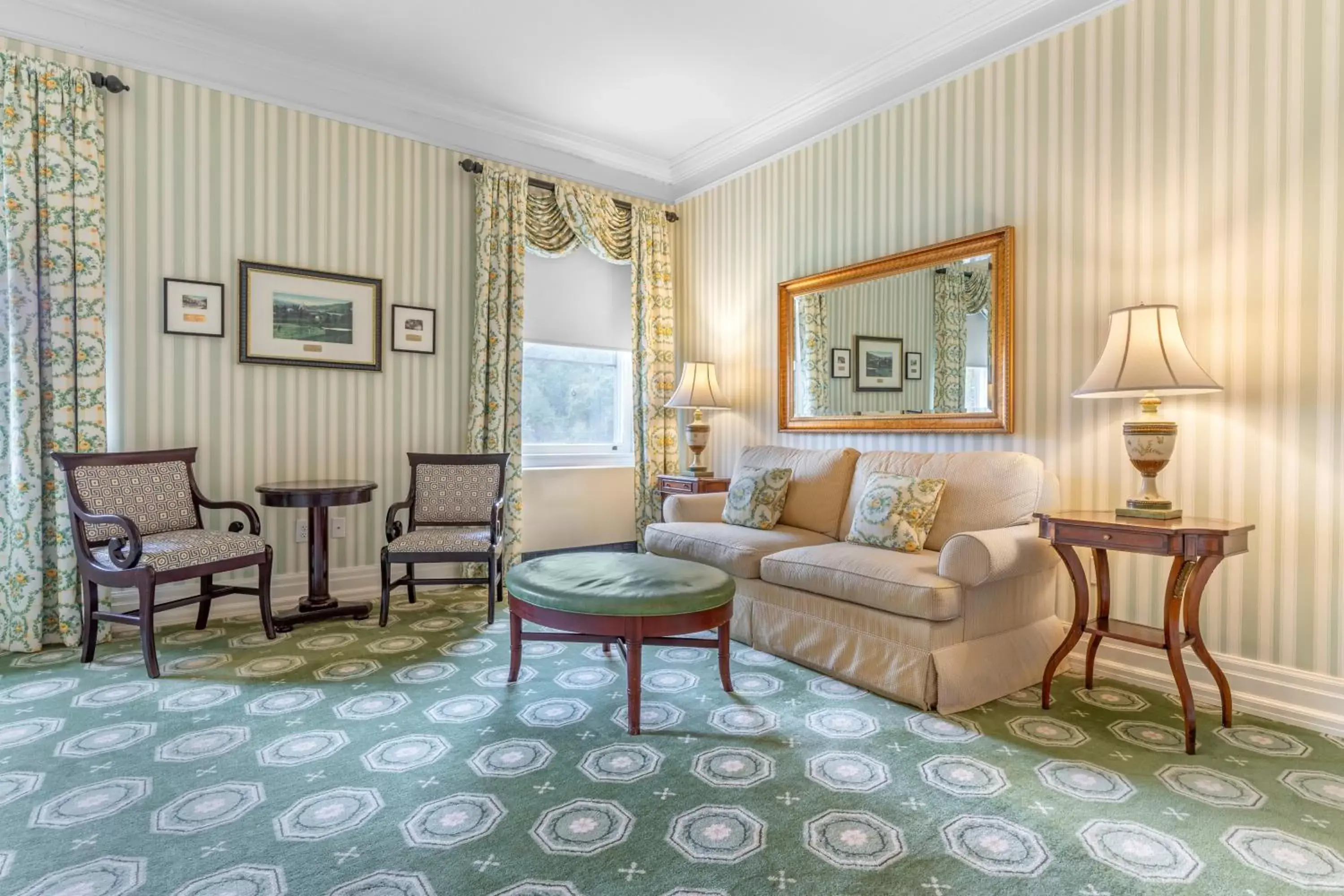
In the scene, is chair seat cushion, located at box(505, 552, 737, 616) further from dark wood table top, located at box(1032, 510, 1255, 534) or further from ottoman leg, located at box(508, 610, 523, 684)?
dark wood table top, located at box(1032, 510, 1255, 534)

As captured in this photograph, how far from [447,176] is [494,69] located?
867 millimetres

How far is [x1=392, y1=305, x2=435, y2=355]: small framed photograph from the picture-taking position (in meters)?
4.41

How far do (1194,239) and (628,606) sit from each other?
267cm

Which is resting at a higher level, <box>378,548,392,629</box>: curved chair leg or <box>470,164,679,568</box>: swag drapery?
<box>470,164,679,568</box>: swag drapery

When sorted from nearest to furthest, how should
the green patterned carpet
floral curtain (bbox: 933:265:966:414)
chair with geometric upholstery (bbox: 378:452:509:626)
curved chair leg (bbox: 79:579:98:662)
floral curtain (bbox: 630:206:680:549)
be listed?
the green patterned carpet
curved chair leg (bbox: 79:579:98:662)
floral curtain (bbox: 933:265:966:414)
chair with geometric upholstery (bbox: 378:452:509:626)
floral curtain (bbox: 630:206:680:549)

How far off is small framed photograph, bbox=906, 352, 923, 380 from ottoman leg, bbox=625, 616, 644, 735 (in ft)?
7.31

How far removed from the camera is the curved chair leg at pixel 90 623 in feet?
10.1

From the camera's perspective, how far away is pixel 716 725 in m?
2.47

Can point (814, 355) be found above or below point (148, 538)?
above

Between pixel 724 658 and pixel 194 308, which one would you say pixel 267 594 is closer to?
pixel 194 308

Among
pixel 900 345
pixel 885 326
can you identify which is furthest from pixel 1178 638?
pixel 885 326

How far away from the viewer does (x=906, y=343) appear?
391 centimetres

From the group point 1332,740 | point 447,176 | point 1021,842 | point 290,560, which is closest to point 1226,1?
point 1332,740

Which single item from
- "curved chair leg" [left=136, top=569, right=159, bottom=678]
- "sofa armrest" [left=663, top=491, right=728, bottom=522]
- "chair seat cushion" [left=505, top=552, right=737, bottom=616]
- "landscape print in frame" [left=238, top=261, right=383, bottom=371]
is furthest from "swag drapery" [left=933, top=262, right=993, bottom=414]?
"curved chair leg" [left=136, top=569, right=159, bottom=678]
